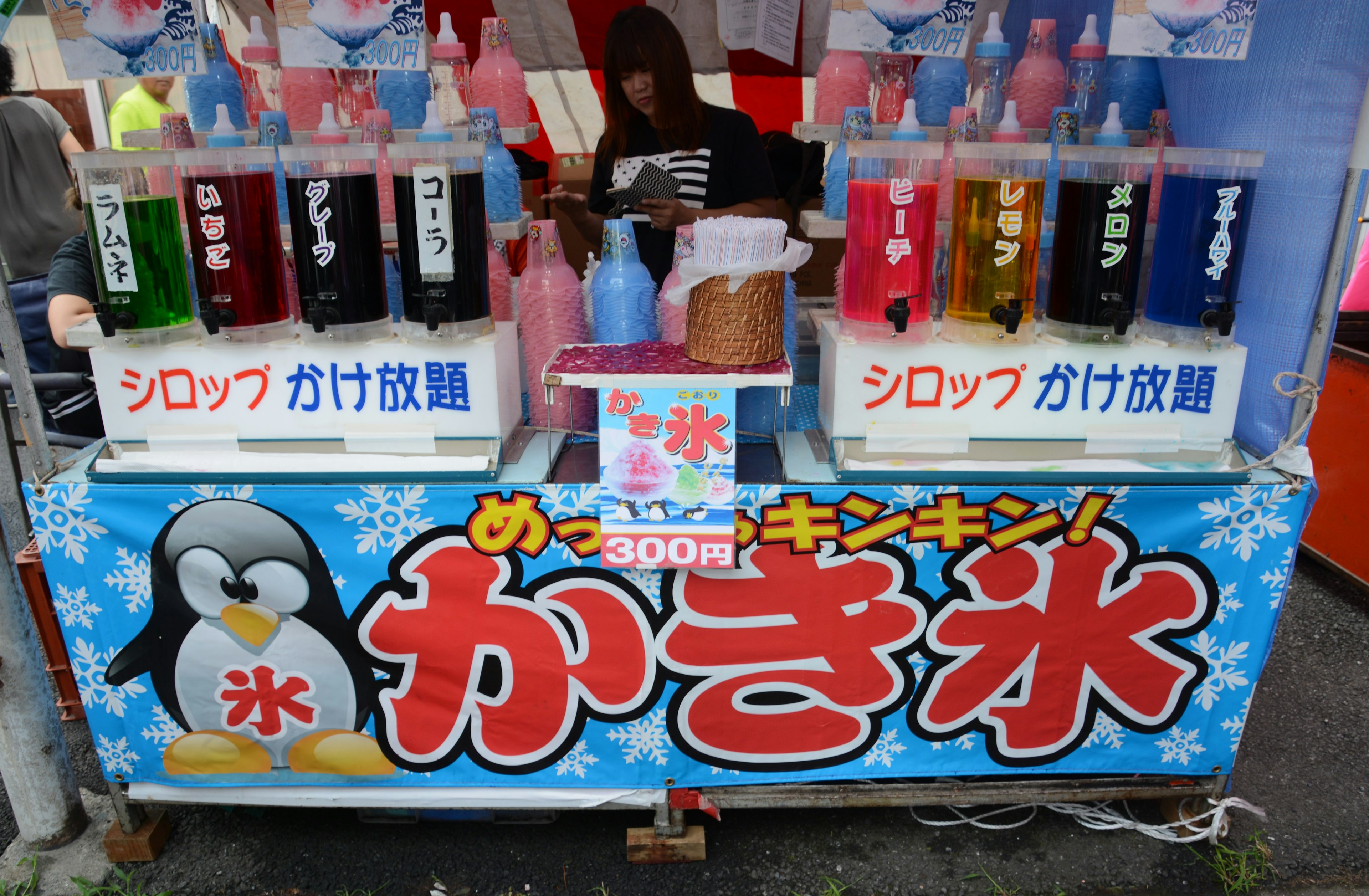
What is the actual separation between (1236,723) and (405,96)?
2532mm

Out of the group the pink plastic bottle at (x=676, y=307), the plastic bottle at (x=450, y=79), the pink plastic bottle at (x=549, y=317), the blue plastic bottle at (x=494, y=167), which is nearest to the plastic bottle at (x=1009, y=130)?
the pink plastic bottle at (x=676, y=307)

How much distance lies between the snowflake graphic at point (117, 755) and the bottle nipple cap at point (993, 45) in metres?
2.61

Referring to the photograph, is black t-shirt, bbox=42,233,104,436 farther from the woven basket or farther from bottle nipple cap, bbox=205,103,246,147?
the woven basket

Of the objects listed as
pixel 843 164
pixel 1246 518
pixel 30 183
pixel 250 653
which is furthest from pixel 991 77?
pixel 30 183

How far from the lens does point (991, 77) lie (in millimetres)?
2293

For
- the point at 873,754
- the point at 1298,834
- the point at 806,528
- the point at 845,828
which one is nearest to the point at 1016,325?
the point at 806,528

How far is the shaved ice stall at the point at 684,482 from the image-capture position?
183cm

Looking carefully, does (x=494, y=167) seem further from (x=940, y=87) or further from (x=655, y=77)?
(x=940, y=87)

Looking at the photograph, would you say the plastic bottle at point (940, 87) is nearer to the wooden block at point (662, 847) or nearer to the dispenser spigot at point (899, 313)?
the dispenser spigot at point (899, 313)

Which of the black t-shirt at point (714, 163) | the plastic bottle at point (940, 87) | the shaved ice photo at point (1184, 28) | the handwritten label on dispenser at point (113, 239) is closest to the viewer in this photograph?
the handwritten label on dispenser at point (113, 239)

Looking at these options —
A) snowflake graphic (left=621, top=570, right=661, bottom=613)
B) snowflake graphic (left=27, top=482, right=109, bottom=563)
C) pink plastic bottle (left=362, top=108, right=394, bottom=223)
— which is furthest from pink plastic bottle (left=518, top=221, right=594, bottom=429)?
snowflake graphic (left=27, top=482, right=109, bottom=563)

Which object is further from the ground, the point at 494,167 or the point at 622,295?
the point at 494,167

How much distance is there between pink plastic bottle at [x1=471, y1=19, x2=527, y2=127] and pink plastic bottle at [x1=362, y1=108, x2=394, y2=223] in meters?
0.26

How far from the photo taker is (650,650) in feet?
6.56
